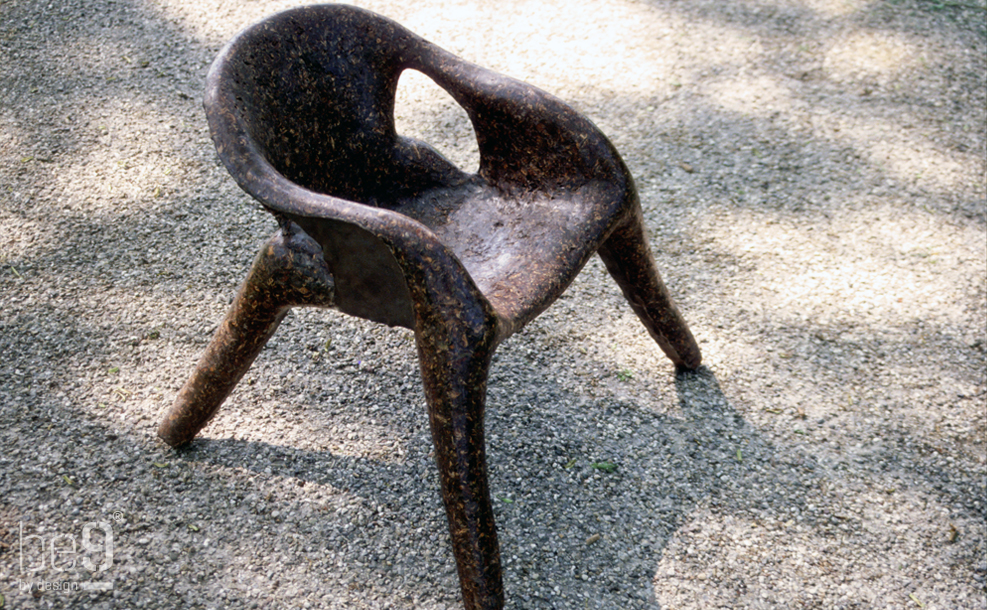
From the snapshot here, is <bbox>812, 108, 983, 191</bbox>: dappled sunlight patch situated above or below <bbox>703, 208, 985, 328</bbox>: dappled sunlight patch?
above

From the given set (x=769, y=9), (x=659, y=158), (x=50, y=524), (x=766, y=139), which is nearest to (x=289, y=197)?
(x=50, y=524)

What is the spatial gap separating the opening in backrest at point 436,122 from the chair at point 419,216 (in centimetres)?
87

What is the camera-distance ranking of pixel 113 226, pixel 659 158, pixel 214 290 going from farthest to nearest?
1. pixel 659 158
2. pixel 113 226
3. pixel 214 290

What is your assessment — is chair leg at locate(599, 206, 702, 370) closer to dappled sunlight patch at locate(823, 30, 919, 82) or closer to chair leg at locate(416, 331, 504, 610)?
chair leg at locate(416, 331, 504, 610)

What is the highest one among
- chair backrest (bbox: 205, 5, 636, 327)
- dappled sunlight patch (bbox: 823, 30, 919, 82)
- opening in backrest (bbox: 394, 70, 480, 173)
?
chair backrest (bbox: 205, 5, 636, 327)

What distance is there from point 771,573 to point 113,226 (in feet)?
6.09

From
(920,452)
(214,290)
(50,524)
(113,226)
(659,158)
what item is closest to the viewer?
(50,524)

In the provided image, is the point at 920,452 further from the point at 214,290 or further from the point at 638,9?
the point at 638,9

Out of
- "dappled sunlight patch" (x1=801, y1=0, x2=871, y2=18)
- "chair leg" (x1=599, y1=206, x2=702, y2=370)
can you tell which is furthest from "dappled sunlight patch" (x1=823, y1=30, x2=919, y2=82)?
"chair leg" (x1=599, y1=206, x2=702, y2=370)

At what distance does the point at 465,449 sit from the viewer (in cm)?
A: 122

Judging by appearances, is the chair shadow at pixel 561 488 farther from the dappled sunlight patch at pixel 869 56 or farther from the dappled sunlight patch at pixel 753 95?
the dappled sunlight patch at pixel 869 56

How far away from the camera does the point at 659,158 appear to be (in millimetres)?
2549

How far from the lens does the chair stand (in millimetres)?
1170

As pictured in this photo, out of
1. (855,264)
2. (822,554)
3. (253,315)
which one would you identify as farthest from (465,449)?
(855,264)
